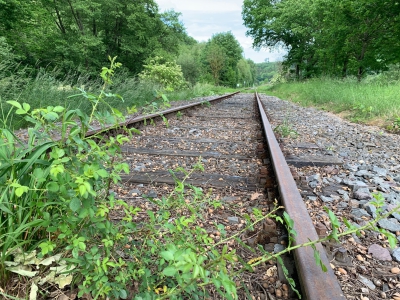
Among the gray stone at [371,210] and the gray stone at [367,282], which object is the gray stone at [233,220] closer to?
the gray stone at [367,282]

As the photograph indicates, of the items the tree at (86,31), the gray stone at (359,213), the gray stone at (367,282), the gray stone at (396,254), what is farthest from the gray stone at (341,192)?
the tree at (86,31)

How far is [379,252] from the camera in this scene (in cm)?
123

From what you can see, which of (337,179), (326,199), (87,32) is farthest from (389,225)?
(87,32)

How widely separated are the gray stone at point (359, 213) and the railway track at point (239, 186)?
0.40 metres

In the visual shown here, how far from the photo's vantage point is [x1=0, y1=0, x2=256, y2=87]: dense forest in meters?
16.9

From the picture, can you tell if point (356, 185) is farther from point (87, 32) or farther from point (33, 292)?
point (87, 32)

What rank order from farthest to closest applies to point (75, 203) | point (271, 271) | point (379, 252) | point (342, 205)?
point (342, 205) → point (379, 252) → point (271, 271) → point (75, 203)

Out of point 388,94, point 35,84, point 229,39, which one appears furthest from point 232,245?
point 229,39

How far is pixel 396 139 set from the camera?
359 cm

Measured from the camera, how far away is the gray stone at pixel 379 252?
1198 mm

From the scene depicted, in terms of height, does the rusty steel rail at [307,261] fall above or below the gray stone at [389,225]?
above

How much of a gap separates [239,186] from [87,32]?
2572 centimetres

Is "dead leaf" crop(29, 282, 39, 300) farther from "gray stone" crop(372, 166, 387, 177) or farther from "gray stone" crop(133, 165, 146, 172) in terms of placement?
"gray stone" crop(372, 166, 387, 177)

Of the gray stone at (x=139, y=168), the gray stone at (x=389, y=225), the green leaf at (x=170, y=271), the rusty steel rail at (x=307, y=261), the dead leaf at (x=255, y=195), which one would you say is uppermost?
the green leaf at (x=170, y=271)
